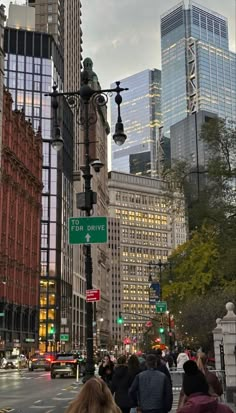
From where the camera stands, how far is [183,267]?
46312mm

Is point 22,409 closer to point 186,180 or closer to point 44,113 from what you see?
point 186,180

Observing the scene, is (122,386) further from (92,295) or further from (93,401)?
(93,401)

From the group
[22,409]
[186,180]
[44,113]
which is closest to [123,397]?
[22,409]


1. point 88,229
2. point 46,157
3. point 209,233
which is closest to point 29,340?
point 46,157

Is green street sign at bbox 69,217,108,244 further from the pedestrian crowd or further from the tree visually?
the tree

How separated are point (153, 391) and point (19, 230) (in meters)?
90.6

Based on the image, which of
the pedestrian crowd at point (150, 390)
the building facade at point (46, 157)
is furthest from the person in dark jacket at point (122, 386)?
the building facade at point (46, 157)

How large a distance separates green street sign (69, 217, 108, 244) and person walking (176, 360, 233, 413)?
33.1 ft

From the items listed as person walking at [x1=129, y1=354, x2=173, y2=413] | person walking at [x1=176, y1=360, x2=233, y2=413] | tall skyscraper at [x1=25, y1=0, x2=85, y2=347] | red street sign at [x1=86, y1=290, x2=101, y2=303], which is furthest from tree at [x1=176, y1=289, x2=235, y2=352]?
tall skyscraper at [x1=25, y1=0, x2=85, y2=347]

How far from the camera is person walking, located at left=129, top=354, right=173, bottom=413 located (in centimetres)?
888

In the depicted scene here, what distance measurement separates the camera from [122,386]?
1107 cm

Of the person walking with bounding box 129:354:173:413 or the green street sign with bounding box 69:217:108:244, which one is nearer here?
the person walking with bounding box 129:354:173:413

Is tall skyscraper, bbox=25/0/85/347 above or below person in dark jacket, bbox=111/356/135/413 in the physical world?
above

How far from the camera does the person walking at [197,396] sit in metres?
5.14
